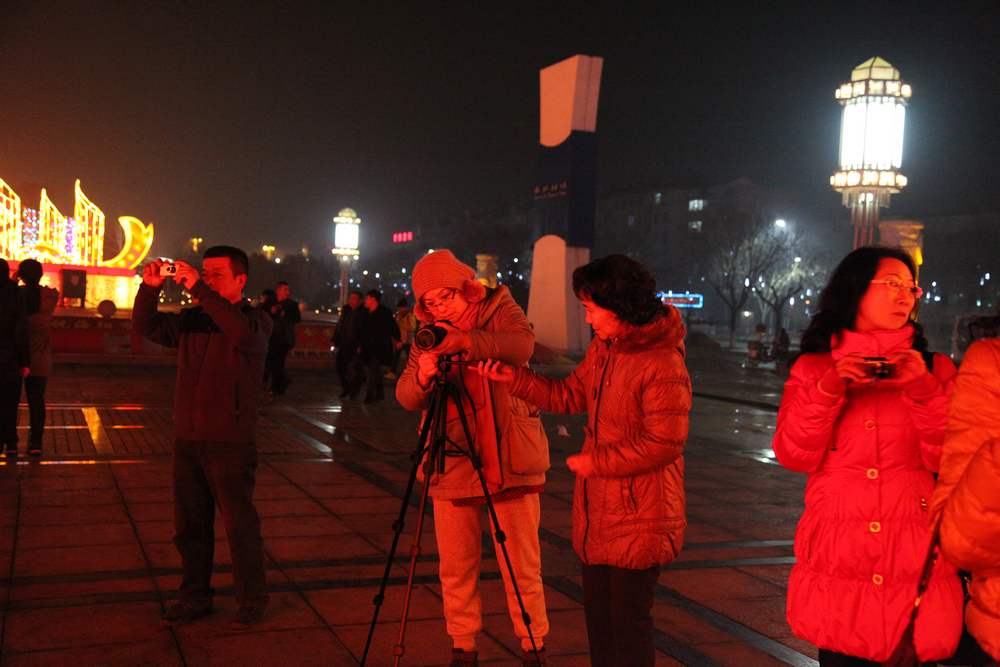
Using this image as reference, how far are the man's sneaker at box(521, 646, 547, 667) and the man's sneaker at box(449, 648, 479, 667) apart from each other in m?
0.22

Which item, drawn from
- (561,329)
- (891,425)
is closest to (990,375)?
(891,425)

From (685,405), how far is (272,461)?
23.4 feet

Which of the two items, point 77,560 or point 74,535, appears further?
point 74,535

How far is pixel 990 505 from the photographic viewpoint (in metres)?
2.29

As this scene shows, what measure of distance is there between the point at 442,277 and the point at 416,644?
1.92 metres

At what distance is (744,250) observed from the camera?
2372 inches

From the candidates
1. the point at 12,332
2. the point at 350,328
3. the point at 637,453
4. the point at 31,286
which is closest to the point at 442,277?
the point at 637,453

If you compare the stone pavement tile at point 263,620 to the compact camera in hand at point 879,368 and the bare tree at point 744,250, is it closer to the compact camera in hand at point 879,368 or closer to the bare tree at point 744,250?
the compact camera in hand at point 879,368

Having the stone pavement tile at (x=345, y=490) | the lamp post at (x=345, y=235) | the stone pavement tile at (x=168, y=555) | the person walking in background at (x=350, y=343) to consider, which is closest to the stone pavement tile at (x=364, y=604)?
the stone pavement tile at (x=168, y=555)

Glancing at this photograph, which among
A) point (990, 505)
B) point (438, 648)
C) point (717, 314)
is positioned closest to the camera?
point (990, 505)

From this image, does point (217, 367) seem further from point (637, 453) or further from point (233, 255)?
point (637, 453)

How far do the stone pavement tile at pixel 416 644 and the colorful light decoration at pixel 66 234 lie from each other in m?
47.2

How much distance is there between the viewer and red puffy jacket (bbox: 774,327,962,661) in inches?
111

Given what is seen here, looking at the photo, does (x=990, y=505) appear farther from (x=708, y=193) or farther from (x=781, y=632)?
(x=708, y=193)
